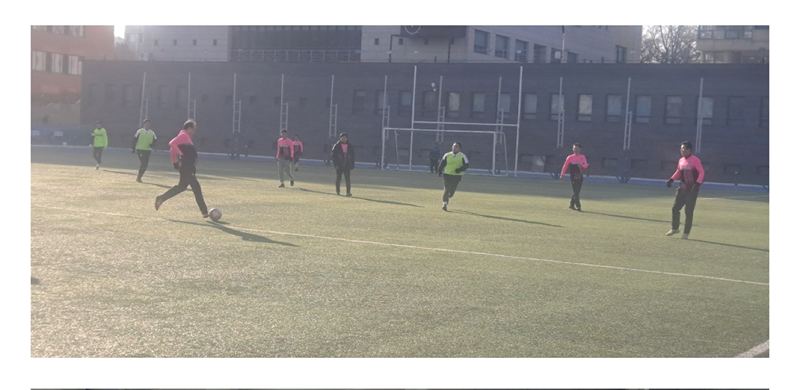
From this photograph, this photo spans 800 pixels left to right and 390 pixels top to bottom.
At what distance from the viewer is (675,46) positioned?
2741 inches

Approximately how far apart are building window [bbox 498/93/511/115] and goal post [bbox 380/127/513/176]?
1.53 metres

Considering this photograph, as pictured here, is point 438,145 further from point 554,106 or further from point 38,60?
point 38,60

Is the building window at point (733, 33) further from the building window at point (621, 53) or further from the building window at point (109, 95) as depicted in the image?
the building window at point (109, 95)

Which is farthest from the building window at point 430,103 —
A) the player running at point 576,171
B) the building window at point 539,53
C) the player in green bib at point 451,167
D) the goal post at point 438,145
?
the player in green bib at point 451,167

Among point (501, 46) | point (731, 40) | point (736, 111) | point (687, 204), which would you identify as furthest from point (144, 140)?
point (731, 40)

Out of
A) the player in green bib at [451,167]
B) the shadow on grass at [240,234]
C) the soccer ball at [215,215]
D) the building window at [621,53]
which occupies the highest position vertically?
the building window at [621,53]

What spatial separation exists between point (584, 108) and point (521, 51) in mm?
9576

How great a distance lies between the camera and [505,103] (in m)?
52.7

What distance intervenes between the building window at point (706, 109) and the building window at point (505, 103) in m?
11.0

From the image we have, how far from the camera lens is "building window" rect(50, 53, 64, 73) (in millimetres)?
69938

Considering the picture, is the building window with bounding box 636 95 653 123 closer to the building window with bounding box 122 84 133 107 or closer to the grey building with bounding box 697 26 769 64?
the grey building with bounding box 697 26 769 64

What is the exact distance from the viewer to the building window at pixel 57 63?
229 feet

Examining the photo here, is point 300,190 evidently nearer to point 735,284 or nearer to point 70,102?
point 735,284

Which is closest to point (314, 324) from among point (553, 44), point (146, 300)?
point (146, 300)
